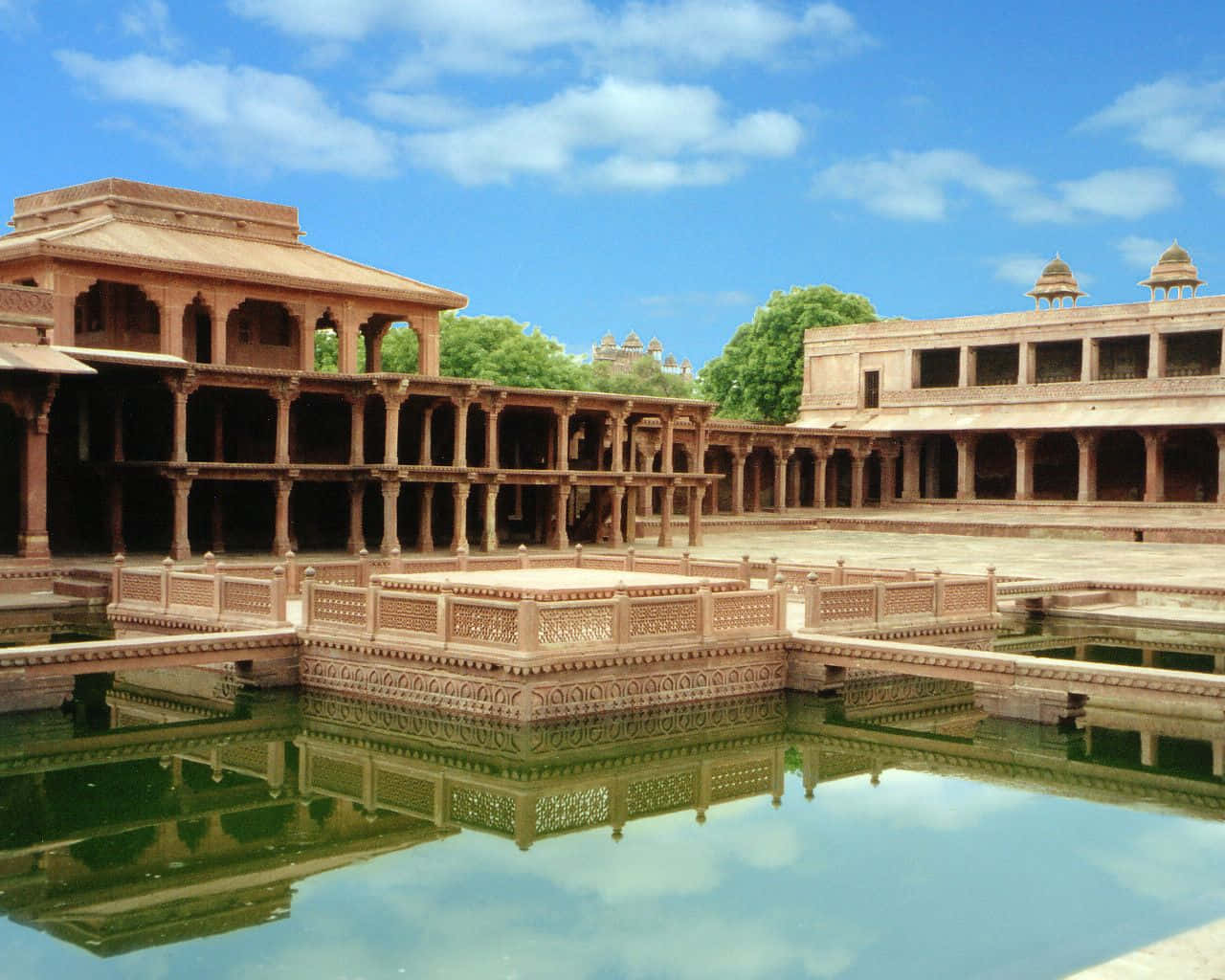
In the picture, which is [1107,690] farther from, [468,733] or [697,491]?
[697,491]

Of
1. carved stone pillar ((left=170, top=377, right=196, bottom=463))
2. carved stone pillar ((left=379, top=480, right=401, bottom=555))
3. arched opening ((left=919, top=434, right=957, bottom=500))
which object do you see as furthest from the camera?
arched opening ((left=919, top=434, right=957, bottom=500))

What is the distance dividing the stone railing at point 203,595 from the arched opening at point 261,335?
16.4 m

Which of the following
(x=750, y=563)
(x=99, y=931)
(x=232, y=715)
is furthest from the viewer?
(x=750, y=563)

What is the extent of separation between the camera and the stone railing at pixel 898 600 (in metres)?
16.5

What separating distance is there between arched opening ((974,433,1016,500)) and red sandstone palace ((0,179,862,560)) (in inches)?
635

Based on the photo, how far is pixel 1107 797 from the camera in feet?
41.6

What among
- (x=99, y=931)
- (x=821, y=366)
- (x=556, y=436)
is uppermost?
(x=821, y=366)

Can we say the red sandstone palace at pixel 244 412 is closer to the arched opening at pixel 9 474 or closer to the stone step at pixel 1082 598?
the arched opening at pixel 9 474

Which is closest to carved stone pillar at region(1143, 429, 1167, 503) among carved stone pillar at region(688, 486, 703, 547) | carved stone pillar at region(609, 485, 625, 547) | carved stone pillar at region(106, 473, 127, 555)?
carved stone pillar at region(688, 486, 703, 547)

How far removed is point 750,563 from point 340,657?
7.60 metres

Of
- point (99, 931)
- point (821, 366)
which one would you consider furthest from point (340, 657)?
point (821, 366)

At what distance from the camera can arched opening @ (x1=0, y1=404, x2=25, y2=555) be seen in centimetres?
2634

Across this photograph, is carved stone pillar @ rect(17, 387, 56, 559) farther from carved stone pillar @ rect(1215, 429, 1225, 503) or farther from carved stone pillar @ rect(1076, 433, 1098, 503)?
carved stone pillar @ rect(1215, 429, 1225, 503)

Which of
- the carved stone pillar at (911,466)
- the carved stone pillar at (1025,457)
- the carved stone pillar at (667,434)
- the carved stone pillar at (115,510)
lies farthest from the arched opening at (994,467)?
the carved stone pillar at (115,510)
